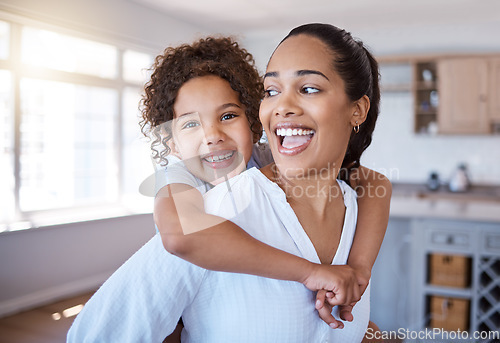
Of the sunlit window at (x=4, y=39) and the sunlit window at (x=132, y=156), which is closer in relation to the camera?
the sunlit window at (x=4, y=39)

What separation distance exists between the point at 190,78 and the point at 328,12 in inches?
185

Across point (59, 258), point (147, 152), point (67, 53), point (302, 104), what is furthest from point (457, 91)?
point (302, 104)

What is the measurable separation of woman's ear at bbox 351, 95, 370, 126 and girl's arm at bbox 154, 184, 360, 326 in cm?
28

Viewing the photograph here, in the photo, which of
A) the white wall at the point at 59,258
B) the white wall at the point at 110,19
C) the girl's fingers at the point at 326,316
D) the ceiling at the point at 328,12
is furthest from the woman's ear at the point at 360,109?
the ceiling at the point at 328,12

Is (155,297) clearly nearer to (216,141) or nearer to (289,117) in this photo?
(289,117)

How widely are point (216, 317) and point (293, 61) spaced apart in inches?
17.8

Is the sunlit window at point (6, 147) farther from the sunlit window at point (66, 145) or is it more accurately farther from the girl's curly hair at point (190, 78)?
the girl's curly hair at point (190, 78)

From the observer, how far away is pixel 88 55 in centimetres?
483

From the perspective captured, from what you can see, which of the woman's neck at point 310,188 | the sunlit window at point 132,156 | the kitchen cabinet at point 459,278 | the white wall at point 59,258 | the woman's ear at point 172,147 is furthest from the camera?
the sunlit window at point 132,156

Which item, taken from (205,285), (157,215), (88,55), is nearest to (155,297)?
(205,285)

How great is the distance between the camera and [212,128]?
1101 mm

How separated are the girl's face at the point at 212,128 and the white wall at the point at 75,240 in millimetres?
2403

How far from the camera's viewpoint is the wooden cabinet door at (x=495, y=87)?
18.1 feet

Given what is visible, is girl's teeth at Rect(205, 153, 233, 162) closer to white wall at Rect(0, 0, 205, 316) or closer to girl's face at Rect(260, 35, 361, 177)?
girl's face at Rect(260, 35, 361, 177)
